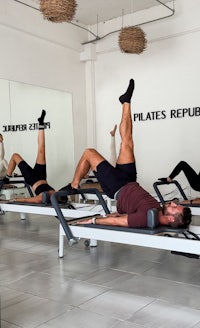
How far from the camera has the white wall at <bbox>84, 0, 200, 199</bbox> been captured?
647cm

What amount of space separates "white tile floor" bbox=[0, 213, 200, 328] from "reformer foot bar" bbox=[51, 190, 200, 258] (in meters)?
0.26

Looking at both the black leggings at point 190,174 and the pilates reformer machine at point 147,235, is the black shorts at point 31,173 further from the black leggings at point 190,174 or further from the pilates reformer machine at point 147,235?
Answer: the black leggings at point 190,174

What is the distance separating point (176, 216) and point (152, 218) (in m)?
0.19

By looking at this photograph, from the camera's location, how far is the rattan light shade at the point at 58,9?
4.19 meters

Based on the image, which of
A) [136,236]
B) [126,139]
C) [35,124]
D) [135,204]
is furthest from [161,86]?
[136,236]

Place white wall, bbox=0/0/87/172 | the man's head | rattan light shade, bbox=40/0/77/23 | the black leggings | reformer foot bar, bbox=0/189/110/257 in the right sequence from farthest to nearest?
white wall, bbox=0/0/87/172 → the black leggings → rattan light shade, bbox=40/0/77/23 → reformer foot bar, bbox=0/189/110/257 → the man's head

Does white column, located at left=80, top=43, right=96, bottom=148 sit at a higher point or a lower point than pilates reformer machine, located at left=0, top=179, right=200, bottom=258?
higher

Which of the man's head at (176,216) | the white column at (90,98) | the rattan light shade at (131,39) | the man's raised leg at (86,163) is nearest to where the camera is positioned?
the man's head at (176,216)

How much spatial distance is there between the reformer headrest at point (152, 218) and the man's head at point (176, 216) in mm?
103

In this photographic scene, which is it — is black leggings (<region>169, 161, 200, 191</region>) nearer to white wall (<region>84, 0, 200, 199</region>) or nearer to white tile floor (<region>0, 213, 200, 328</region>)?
white wall (<region>84, 0, 200, 199</region>)

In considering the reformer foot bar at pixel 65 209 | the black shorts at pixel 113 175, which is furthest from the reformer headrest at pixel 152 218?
the reformer foot bar at pixel 65 209

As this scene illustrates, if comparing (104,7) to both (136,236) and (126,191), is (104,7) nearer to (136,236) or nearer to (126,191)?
(126,191)

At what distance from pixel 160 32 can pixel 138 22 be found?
1.80 ft

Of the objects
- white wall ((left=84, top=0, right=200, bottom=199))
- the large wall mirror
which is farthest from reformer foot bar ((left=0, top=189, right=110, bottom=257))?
white wall ((left=84, top=0, right=200, bottom=199))
